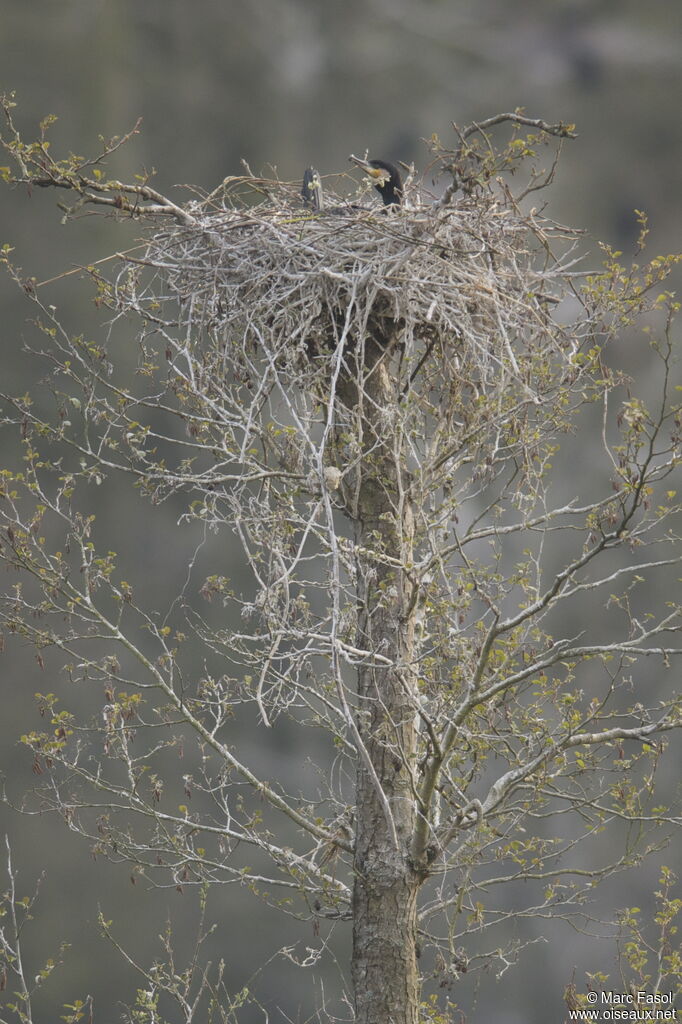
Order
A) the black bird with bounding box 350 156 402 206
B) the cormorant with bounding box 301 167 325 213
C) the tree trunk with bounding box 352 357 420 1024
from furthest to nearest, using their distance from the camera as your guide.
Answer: the black bird with bounding box 350 156 402 206 → the cormorant with bounding box 301 167 325 213 → the tree trunk with bounding box 352 357 420 1024

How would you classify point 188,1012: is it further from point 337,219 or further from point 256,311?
point 337,219

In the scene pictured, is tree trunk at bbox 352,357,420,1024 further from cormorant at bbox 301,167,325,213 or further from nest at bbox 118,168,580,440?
cormorant at bbox 301,167,325,213

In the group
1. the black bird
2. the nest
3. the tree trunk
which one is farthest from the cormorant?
the tree trunk

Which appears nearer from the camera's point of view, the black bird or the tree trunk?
the tree trunk

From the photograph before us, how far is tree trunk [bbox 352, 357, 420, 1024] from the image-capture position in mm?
3832

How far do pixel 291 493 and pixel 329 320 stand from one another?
72 centimetres

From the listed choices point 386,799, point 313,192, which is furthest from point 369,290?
point 386,799

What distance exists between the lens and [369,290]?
153 inches

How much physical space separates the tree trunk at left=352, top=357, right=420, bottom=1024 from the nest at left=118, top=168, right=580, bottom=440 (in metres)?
0.32

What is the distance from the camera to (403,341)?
4309 millimetres

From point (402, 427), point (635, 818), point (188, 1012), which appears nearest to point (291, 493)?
point (402, 427)

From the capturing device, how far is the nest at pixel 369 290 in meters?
3.89

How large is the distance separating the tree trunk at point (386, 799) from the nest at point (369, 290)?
12.5 inches

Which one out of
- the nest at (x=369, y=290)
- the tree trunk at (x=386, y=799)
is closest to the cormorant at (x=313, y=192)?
the nest at (x=369, y=290)
